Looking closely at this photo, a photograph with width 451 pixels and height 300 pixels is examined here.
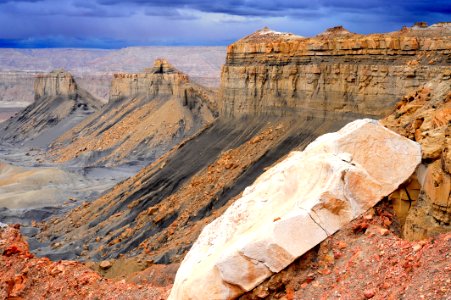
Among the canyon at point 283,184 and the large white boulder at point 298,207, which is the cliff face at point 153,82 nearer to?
the canyon at point 283,184

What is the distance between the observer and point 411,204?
11008 mm

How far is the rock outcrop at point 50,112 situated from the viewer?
87062 millimetres

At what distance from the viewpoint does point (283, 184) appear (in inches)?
468

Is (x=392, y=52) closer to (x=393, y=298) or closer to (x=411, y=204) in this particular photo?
(x=411, y=204)

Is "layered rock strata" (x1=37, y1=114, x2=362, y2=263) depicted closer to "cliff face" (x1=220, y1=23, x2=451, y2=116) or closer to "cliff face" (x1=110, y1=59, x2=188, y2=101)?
"cliff face" (x1=220, y1=23, x2=451, y2=116)

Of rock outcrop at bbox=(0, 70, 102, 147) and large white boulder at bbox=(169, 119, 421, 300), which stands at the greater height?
large white boulder at bbox=(169, 119, 421, 300)

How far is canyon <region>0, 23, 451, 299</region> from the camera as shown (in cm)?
1032

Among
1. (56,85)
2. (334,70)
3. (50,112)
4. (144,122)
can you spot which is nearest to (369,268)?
(334,70)

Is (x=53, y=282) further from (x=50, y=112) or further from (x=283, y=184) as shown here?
(x=50, y=112)

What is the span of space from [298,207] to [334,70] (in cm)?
1848

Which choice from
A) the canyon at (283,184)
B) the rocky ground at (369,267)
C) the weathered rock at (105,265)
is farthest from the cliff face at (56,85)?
the rocky ground at (369,267)

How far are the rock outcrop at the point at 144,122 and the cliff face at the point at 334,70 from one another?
25836 mm

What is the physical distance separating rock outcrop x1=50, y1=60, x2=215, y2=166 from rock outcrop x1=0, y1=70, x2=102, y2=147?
8.24 metres

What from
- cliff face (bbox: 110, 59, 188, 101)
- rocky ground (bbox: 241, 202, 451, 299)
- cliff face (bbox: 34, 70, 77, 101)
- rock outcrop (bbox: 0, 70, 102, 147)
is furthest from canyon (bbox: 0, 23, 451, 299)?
cliff face (bbox: 34, 70, 77, 101)
